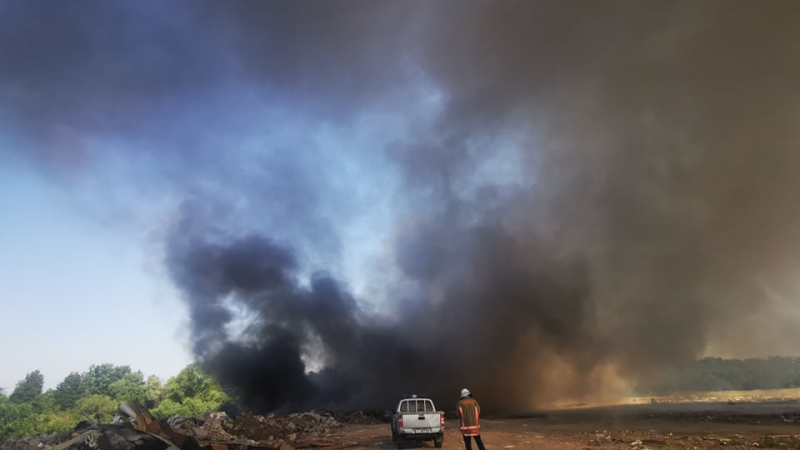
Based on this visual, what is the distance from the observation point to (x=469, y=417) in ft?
41.4

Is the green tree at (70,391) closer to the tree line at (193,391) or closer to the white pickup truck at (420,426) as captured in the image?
the tree line at (193,391)

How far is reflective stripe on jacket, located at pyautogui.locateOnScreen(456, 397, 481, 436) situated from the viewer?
1249 cm

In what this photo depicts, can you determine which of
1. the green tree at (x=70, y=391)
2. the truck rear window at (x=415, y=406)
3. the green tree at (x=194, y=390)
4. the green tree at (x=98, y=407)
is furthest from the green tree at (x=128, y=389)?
the truck rear window at (x=415, y=406)

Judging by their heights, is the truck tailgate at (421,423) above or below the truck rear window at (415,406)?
below

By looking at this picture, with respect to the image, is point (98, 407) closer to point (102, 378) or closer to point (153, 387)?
point (153, 387)

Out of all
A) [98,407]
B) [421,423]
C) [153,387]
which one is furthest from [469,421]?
[153,387]

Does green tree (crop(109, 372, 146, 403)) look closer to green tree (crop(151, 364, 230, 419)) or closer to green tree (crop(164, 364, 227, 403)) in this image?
green tree (crop(151, 364, 230, 419))

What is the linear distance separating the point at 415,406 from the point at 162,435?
10.6 meters

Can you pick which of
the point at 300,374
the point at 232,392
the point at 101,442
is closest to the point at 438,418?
the point at 101,442

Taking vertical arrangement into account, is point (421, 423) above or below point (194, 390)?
above

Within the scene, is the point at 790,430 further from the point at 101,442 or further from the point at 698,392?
the point at 698,392

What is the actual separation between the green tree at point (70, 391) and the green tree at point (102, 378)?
1.29 metres

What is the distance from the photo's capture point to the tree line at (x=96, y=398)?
52.2 meters

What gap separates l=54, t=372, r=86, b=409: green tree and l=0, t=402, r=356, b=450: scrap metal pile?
329 feet
